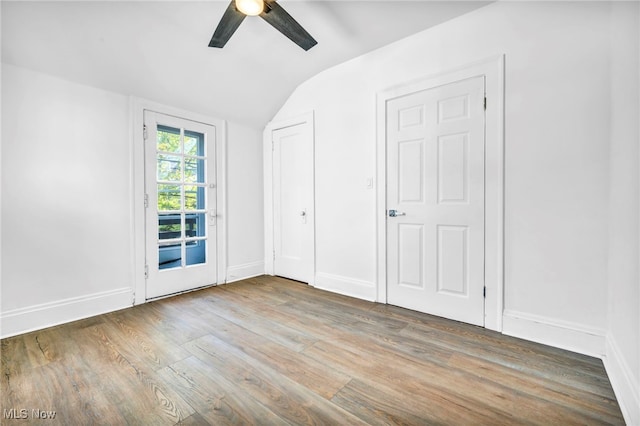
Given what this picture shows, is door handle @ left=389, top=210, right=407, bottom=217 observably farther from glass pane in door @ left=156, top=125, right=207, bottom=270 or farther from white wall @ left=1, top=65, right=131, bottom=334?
white wall @ left=1, top=65, right=131, bottom=334

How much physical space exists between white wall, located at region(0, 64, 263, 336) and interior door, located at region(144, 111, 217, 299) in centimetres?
21

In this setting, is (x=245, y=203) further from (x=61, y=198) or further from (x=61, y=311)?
(x=61, y=311)

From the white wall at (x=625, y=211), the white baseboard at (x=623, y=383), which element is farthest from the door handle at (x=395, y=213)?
the white baseboard at (x=623, y=383)

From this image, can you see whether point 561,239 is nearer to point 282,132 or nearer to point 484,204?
point 484,204

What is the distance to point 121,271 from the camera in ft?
9.28

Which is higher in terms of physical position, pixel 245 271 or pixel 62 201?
pixel 62 201

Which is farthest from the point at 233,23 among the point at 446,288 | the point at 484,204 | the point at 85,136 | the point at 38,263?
the point at 446,288

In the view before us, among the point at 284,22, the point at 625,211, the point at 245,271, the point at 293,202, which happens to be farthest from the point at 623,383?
the point at 245,271

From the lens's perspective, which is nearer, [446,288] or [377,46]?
[446,288]

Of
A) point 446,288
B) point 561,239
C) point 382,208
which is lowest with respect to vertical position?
point 446,288

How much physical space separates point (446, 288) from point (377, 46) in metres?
2.46

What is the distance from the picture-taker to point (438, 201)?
8.25 feet

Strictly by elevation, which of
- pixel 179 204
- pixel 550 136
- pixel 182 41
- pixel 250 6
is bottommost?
pixel 179 204

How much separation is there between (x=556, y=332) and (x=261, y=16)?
3073mm
